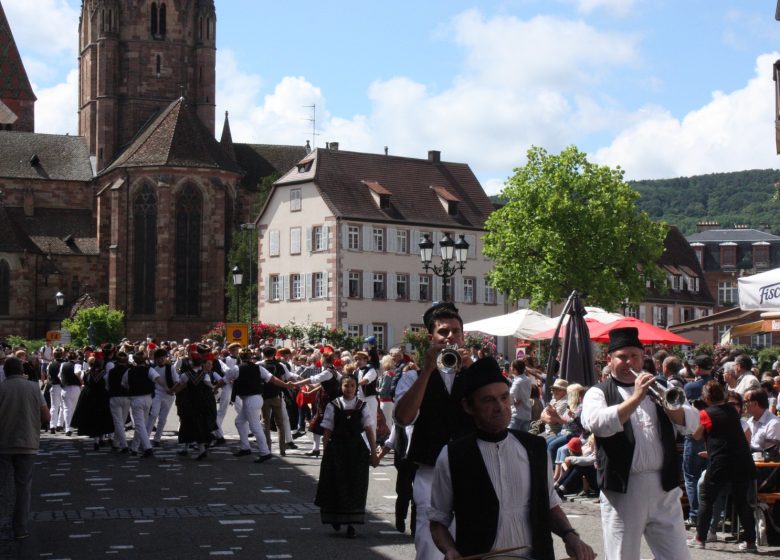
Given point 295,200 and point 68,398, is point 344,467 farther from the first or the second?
point 295,200

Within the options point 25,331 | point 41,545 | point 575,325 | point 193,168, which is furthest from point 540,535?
point 25,331

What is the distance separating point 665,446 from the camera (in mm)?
7816

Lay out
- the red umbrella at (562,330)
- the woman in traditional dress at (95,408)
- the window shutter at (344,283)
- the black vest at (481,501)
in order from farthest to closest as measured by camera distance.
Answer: the window shutter at (344,283) → the red umbrella at (562,330) → the woman in traditional dress at (95,408) → the black vest at (481,501)

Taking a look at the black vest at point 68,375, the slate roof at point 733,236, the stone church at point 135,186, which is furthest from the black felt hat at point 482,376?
the slate roof at point 733,236

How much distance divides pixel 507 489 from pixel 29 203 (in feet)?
296

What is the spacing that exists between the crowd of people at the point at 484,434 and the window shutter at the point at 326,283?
3889 cm

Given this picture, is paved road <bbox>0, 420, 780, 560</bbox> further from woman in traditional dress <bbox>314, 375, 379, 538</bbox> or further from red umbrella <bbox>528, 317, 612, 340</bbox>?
red umbrella <bbox>528, 317, 612, 340</bbox>

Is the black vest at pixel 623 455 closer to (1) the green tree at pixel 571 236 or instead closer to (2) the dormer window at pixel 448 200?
(1) the green tree at pixel 571 236

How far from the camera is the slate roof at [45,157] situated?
93.2 meters

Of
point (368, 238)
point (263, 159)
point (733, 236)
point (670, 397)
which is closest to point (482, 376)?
point (670, 397)

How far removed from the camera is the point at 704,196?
155875 millimetres

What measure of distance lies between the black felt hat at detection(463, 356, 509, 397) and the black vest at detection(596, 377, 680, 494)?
196 centimetres

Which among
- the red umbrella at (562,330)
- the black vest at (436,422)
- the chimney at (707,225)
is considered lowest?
the black vest at (436,422)

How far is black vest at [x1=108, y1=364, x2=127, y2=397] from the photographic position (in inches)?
911
